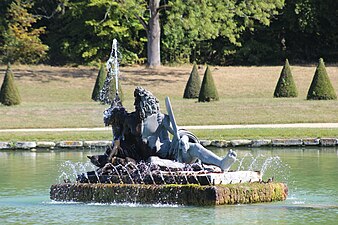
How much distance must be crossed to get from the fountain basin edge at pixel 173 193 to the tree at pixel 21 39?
116 ft

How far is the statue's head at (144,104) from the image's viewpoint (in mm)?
15234

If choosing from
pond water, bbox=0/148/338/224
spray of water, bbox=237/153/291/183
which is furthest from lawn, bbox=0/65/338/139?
pond water, bbox=0/148/338/224

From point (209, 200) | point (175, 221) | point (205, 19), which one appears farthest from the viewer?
point (205, 19)

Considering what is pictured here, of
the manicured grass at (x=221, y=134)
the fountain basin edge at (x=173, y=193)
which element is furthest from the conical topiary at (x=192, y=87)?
the fountain basin edge at (x=173, y=193)

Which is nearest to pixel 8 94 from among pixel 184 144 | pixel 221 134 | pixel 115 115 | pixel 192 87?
pixel 192 87

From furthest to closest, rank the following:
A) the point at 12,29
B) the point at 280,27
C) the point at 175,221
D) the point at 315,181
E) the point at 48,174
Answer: the point at 280,27, the point at 12,29, the point at 48,174, the point at 315,181, the point at 175,221

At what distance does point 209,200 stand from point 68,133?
15.3m

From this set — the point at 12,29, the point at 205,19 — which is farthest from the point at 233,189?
the point at 12,29

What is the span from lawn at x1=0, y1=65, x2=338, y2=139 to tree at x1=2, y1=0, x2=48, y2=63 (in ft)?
3.32

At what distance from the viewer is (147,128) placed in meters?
15.3

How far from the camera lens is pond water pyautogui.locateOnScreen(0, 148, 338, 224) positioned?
12.9 meters

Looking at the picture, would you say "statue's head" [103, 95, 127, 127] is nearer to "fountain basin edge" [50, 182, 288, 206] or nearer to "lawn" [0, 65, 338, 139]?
"fountain basin edge" [50, 182, 288, 206]

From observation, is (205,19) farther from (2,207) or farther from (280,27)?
(2,207)

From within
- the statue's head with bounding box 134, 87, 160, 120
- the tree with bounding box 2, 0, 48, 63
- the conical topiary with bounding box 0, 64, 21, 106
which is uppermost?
the tree with bounding box 2, 0, 48, 63
